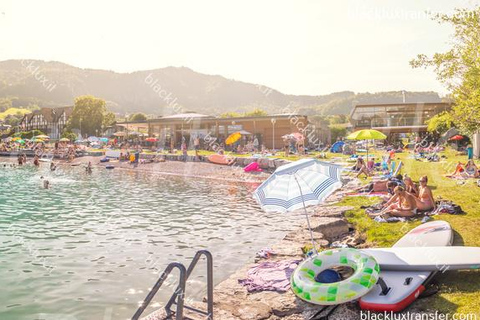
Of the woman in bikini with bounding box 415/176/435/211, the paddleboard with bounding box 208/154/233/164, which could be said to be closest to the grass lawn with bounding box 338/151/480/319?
the woman in bikini with bounding box 415/176/435/211

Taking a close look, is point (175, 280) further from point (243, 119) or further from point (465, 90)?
point (243, 119)

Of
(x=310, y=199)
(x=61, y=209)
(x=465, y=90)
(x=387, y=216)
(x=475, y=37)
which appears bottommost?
(x=61, y=209)

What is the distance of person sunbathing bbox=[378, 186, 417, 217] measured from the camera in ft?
38.0

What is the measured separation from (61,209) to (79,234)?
5797 mm

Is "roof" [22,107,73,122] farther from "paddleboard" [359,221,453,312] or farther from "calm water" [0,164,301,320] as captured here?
"paddleboard" [359,221,453,312]

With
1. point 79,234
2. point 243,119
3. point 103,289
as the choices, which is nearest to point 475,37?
point 103,289

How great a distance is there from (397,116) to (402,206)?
5262 cm

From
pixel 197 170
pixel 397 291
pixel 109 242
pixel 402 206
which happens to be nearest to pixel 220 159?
pixel 197 170

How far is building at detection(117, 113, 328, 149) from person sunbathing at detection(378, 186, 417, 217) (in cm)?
3507

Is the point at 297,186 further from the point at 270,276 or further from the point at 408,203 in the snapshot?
the point at 408,203

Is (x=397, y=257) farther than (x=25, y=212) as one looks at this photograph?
No

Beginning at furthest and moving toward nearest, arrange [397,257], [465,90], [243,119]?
1. [243,119]
2. [465,90]
3. [397,257]

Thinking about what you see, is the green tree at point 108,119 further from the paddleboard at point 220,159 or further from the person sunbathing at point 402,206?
the person sunbathing at point 402,206

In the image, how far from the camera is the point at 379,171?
24812mm
